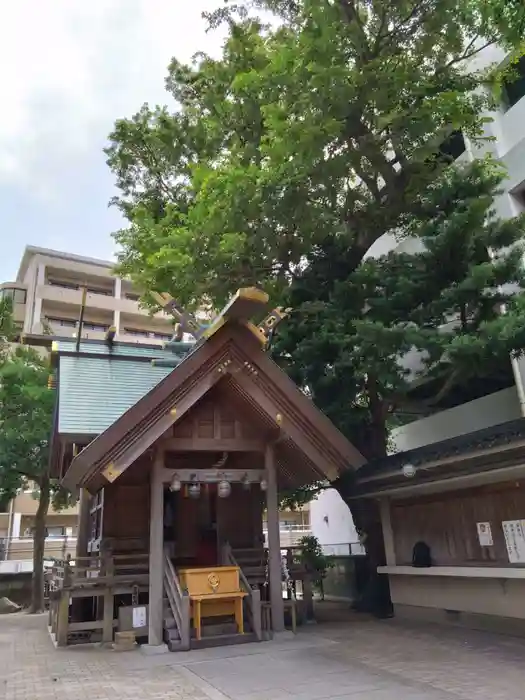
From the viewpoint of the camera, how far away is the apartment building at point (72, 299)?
42062mm

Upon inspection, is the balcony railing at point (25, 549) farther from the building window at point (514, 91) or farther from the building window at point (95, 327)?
the building window at point (514, 91)

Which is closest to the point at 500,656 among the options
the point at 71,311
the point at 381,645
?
the point at 381,645

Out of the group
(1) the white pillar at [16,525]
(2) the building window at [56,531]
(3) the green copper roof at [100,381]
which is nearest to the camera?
(3) the green copper roof at [100,381]

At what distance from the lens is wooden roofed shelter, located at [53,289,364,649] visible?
352 inches

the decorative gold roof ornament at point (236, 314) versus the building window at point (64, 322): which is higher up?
the building window at point (64, 322)

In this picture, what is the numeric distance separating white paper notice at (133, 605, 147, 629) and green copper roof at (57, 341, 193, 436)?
316cm

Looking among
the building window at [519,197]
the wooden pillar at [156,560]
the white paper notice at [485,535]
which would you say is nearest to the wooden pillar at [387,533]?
the white paper notice at [485,535]

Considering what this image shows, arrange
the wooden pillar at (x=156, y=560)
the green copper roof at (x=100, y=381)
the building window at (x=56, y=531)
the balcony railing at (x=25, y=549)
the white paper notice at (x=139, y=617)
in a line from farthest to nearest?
the building window at (x=56, y=531)
the balcony railing at (x=25, y=549)
the green copper roof at (x=100, y=381)
the white paper notice at (x=139, y=617)
the wooden pillar at (x=156, y=560)

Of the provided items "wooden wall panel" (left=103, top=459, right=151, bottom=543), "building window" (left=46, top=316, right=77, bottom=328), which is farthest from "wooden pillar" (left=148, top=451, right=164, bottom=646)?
"building window" (left=46, top=316, right=77, bottom=328)

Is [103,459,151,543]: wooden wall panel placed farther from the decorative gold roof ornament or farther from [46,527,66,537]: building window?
[46,527,66,537]: building window

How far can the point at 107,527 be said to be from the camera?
10.8 metres

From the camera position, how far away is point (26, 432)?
1805 cm

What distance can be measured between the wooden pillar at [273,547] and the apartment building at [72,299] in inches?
1218

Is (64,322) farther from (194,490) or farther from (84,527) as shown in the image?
(194,490)
